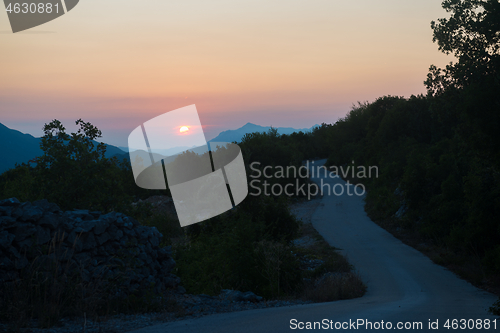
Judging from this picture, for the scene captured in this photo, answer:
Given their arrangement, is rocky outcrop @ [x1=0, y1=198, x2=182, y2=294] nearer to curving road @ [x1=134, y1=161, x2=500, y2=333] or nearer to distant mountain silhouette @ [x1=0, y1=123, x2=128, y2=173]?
A: curving road @ [x1=134, y1=161, x2=500, y2=333]

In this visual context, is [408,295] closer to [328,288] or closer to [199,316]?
[328,288]

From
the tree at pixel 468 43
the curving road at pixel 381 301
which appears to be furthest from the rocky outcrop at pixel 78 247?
the tree at pixel 468 43

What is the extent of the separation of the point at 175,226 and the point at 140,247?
12.3 m

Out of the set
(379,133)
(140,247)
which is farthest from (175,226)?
(379,133)

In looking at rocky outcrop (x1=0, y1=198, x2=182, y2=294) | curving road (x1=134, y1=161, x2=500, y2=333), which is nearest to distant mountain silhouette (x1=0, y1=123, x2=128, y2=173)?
curving road (x1=134, y1=161, x2=500, y2=333)

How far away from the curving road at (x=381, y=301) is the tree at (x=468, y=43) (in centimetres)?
664

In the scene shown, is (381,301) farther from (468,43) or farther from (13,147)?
(13,147)

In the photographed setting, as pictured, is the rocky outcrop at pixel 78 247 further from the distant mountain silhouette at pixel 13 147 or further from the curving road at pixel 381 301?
the distant mountain silhouette at pixel 13 147

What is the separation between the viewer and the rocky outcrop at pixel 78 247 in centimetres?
665

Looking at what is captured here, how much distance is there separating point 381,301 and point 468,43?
10320mm

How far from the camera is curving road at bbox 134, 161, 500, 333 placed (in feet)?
18.5

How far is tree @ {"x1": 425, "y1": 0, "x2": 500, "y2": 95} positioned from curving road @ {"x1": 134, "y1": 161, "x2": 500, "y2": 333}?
261 inches

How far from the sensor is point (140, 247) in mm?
8484

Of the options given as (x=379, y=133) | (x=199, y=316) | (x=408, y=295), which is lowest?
(x=408, y=295)
